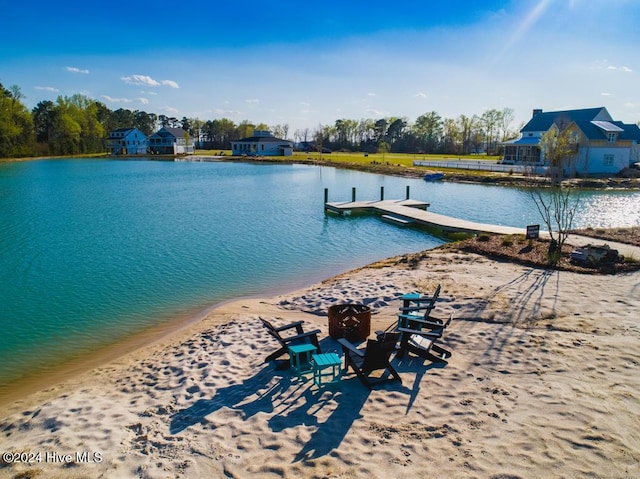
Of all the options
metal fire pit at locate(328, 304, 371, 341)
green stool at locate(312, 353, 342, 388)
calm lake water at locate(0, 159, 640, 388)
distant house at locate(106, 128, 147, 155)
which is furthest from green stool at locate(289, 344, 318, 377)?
distant house at locate(106, 128, 147, 155)

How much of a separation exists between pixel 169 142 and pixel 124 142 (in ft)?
40.8

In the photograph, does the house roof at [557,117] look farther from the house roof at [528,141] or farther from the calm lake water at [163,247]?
the calm lake water at [163,247]

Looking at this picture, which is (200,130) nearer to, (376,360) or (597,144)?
(597,144)

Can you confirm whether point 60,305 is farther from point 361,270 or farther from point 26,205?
point 26,205

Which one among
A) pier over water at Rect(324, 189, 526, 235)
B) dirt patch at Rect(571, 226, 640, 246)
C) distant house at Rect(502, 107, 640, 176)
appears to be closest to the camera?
dirt patch at Rect(571, 226, 640, 246)

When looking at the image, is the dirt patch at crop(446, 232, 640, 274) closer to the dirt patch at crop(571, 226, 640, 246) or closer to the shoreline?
the dirt patch at crop(571, 226, 640, 246)

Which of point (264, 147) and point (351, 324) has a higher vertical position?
point (264, 147)

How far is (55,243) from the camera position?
22047 mm

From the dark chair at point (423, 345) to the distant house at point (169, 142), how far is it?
374 ft

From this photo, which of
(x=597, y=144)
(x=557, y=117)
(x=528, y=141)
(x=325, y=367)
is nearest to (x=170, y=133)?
(x=528, y=141)

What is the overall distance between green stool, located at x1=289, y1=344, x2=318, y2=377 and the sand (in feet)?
0.63

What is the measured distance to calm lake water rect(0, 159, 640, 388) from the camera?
41.7ft

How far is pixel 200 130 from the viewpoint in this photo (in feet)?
495

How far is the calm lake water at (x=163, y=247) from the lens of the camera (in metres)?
12.7
